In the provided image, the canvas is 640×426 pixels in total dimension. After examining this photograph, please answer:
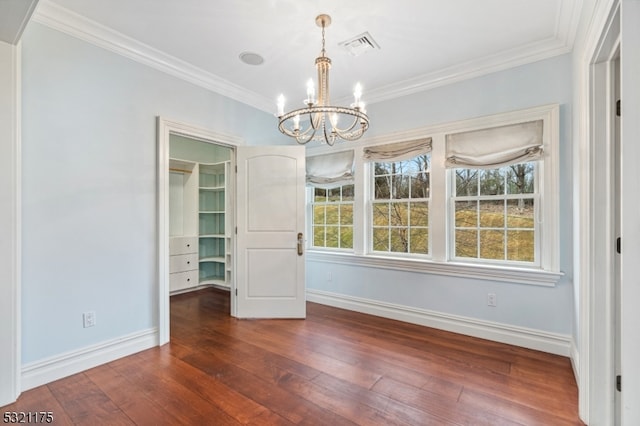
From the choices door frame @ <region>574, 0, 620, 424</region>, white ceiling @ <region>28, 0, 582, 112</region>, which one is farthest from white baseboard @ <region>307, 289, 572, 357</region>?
Answer: white ceiling @ <region>28, 0, 582, 112</region>

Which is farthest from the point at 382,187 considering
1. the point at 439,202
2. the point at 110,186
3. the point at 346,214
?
the point at 110,186

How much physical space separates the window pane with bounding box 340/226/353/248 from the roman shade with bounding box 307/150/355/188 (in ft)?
2.01

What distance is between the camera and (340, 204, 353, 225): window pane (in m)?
4.09

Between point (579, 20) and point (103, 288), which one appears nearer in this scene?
point (579, 20)

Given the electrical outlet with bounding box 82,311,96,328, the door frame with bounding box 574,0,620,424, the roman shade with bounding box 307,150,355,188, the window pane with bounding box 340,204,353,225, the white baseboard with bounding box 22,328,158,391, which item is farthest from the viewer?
the window pane with bounding box 340,204,353,225

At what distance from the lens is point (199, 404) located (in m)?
1.97

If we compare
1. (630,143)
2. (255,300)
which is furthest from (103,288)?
Answer: (630,143)

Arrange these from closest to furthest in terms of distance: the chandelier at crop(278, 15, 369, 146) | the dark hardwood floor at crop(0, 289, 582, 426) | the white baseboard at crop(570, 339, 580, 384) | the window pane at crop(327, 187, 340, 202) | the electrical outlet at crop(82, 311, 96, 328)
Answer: the dark hardwood floor at crop(0, 289, 582, 426), the chandelier at crop(278, 15, 369, 146), the white baseboard at crop(570, 339, 580, 384), the electrical outlet at crop(82, 311, 96, 328), the window pane at crop(327, 187, 340, 202)

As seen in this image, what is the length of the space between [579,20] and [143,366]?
14.0 feet

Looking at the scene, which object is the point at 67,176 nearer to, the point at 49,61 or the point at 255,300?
the point at 49,61

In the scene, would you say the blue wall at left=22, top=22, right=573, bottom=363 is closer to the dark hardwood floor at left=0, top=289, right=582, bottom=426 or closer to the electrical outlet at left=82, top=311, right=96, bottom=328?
the electrical outlet at left=82, top=311, right=96, bottom=328

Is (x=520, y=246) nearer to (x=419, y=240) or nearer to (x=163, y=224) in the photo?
(x=419, y=240)

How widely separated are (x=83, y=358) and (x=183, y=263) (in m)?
2.52

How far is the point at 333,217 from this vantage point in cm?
428
